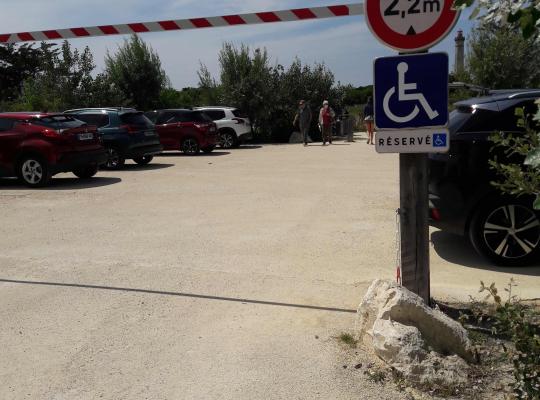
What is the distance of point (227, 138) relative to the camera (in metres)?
22.6

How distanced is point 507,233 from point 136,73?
2799 centimetres

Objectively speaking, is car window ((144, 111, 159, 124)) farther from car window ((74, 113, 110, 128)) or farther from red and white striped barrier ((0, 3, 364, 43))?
red and white striped barrier ((0, 3, 364, 43))

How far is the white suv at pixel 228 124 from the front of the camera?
22.4m

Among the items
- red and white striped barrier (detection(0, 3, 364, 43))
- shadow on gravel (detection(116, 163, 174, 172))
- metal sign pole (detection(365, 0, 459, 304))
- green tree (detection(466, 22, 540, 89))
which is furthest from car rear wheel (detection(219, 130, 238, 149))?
metal sign pole (detection(365, 0, 459, 304))

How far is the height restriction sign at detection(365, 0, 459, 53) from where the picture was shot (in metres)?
3.62

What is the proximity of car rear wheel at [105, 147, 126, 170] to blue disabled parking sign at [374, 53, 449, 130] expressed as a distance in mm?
12131

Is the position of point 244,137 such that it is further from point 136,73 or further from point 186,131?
point 136,73

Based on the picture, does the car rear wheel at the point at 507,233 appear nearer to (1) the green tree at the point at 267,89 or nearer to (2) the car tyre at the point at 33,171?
(2) the car tyre at the point at 33,171

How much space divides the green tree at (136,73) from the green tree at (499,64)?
55.7 feet

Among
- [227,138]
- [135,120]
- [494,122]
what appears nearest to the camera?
[494,122]

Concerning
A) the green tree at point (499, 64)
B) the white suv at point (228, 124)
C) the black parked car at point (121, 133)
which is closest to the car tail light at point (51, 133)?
the black parked car at point (121, 133)

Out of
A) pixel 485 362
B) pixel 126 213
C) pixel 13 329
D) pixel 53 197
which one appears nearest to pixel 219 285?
pixel 13 329

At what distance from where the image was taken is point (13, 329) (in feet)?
14.3

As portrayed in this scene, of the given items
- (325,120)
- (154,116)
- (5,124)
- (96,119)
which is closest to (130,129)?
(96,119)
